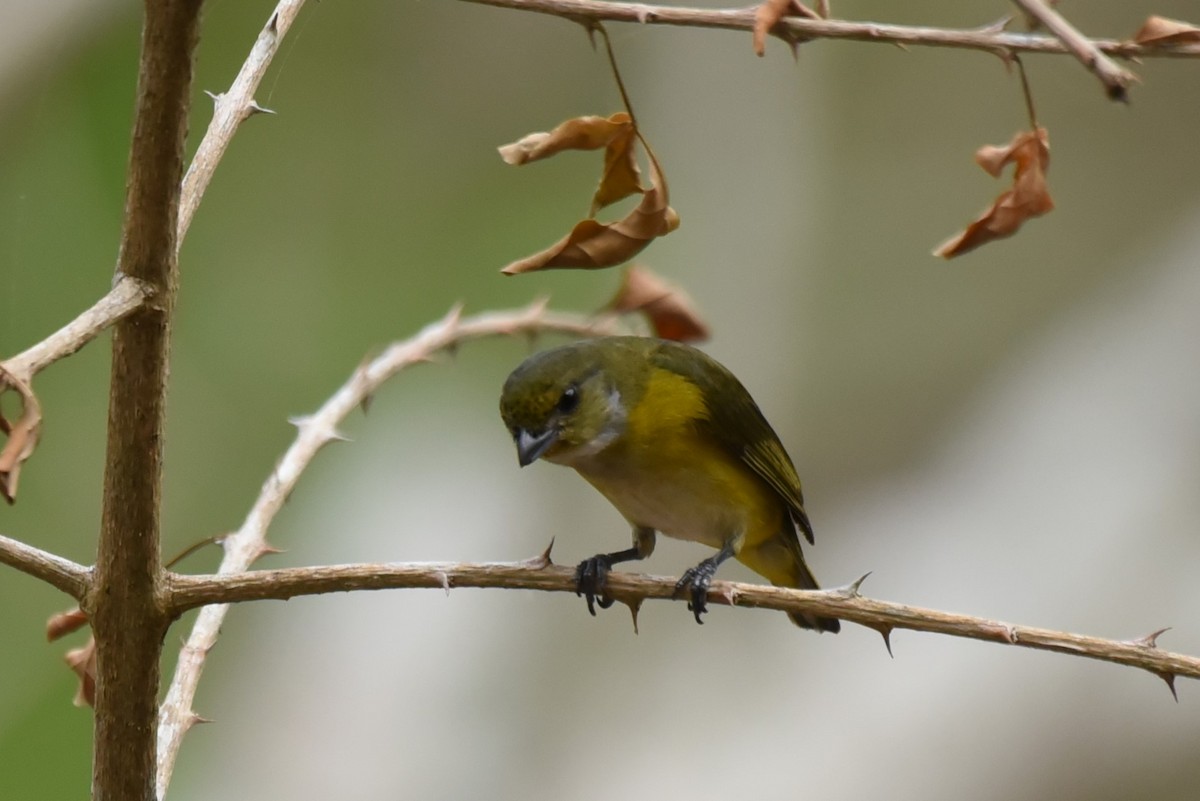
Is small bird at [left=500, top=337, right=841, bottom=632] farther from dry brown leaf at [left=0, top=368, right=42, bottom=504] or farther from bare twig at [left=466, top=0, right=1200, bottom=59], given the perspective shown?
dry brown leaf at [left=0, top=368, right=42, bottom=504]

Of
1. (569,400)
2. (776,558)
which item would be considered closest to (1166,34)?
(569,400)

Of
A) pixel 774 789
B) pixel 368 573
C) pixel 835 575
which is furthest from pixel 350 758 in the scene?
pixel 368 573

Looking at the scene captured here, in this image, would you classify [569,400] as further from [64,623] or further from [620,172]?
[64,623]

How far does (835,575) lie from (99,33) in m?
3.41

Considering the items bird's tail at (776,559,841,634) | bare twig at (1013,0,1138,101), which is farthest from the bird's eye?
bare twig at (1013,0,1138,101)

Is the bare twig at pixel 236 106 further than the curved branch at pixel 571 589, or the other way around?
the bare twig at pixel 236 106

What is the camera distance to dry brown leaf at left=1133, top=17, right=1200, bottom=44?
3.77 ft

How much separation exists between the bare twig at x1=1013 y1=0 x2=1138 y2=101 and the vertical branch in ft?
1.95

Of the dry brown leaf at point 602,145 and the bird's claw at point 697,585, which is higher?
the dry brown leaf at point 602,145

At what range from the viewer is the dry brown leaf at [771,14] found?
Answer: 3.56 feet

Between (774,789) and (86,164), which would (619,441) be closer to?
(774,789)

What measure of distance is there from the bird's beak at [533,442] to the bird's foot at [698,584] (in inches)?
13.3

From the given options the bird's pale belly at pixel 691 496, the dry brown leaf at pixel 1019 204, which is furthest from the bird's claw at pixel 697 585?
the dry brown leaf at pixel 1019 204

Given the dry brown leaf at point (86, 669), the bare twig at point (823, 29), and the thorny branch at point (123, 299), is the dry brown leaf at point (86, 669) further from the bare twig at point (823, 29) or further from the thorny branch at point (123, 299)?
the bare twig at point (823, 29)
